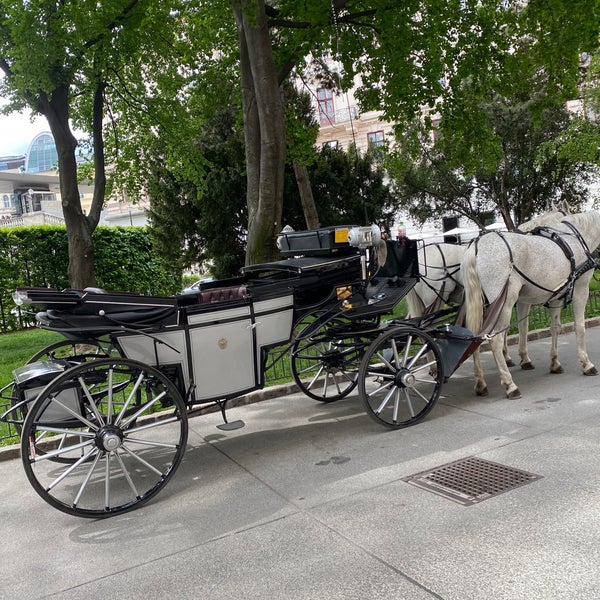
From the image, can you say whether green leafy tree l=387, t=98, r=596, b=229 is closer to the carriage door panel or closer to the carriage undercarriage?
the carriage undercarriage

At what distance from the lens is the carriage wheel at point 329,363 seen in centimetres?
611

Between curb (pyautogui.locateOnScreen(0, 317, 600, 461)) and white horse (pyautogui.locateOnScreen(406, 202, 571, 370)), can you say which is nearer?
curb (pyautogui.locateOnScreen(0, 317, 600, 461))

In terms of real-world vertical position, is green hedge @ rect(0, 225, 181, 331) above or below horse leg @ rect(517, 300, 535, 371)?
above

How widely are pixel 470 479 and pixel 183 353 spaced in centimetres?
237

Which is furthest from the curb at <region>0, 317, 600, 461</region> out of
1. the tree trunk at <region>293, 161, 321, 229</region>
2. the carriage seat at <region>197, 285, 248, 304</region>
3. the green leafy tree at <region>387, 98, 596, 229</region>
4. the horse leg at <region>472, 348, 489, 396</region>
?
the green leafy tree at <region>387, 98, 596, 229</region>

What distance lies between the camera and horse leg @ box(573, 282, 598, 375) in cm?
724

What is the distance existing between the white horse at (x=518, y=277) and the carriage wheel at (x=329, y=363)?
131 centimetres

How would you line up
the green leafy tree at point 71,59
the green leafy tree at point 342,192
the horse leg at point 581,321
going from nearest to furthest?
1. the horse leg at point 581,321
2. the green leafy tree at point 71,59
3. the green leafy tree at point 342,192

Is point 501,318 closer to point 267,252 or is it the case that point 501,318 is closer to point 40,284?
point 267,252

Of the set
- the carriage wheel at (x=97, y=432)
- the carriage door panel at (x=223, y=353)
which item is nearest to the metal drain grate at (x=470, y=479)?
the carriage door panel at (x=223, y=353)

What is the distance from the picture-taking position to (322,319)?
5.64 metres

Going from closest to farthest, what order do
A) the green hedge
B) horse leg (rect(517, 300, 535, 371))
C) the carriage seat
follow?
1. the carriage seat
2. horse leg (rect(517, 300, 535, 371))
3. the green hedge

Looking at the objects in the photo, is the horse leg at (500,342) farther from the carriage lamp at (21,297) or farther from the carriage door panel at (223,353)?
the carriage lamp at (21,297)

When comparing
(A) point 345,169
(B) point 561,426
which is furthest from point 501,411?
(A) point 345,169
